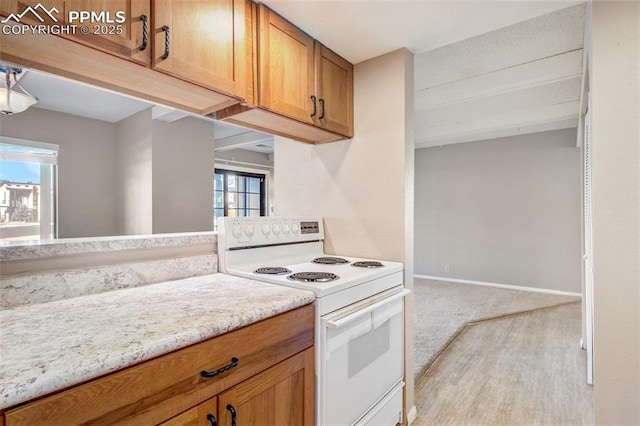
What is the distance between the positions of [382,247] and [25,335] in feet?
5.23

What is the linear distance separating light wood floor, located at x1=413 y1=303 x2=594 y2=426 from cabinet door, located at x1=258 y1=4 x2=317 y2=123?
77.4 inches

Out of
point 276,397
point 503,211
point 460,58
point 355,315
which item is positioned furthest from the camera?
point 503,211

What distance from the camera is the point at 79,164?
387 centimetres

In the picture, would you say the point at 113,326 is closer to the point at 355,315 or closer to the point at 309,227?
the point at 355,315

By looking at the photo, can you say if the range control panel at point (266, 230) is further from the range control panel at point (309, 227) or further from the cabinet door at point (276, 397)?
the cabinet door at point (276, 397)

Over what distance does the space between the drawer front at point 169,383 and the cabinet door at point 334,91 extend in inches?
46.4

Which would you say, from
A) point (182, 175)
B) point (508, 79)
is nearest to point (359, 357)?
point (508, 79)

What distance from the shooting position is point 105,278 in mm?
1234

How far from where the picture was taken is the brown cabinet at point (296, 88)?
1.48 metres

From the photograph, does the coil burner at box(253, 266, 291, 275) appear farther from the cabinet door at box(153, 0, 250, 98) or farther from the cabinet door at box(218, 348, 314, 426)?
the cabinet door at box(153, 0, 250, 98)

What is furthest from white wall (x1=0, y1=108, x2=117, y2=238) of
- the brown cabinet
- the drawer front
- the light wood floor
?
the light wood floor

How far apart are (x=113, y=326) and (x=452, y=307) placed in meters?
4.00

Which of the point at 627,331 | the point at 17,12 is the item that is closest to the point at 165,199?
the point at 17,12

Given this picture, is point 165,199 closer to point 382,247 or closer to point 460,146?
point 382,247
